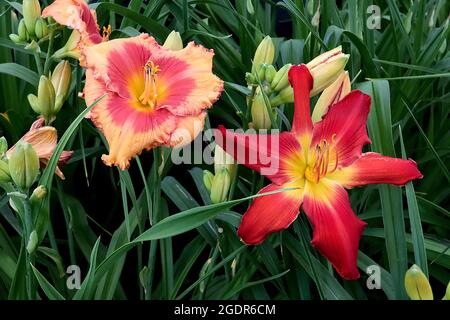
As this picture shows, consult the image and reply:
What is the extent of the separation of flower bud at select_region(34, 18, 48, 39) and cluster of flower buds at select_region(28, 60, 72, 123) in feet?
0.14

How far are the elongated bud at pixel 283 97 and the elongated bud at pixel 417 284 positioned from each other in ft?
0.67

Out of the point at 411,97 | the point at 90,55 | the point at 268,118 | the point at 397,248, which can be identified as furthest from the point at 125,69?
the point at 411,97

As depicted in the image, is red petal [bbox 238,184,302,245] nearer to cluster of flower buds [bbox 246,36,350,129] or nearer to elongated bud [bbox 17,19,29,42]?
cluster of flower buds [bbox 246,36,350,129]

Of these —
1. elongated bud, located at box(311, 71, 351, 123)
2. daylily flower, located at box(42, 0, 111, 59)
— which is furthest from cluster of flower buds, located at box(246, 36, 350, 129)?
daylily flower, located at box(42, 0, 111, 59)

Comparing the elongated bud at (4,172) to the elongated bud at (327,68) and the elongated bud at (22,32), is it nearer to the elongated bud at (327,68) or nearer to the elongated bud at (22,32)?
the elongated bud at (22,32)

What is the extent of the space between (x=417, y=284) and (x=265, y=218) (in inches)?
5.7

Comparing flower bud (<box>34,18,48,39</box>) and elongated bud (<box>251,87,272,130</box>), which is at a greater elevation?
flower bud (<box>34,18,48,39</box>)

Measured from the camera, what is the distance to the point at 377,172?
0.67 meters

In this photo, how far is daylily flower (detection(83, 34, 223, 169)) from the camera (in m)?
0.63

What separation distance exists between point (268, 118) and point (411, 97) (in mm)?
397

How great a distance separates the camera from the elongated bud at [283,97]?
2.23 feet

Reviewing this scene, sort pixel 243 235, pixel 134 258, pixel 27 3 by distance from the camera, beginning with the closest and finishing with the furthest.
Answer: pixel 243 235 < pixel 27 3 < pixel 134 258

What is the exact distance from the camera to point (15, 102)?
969 millimetres
